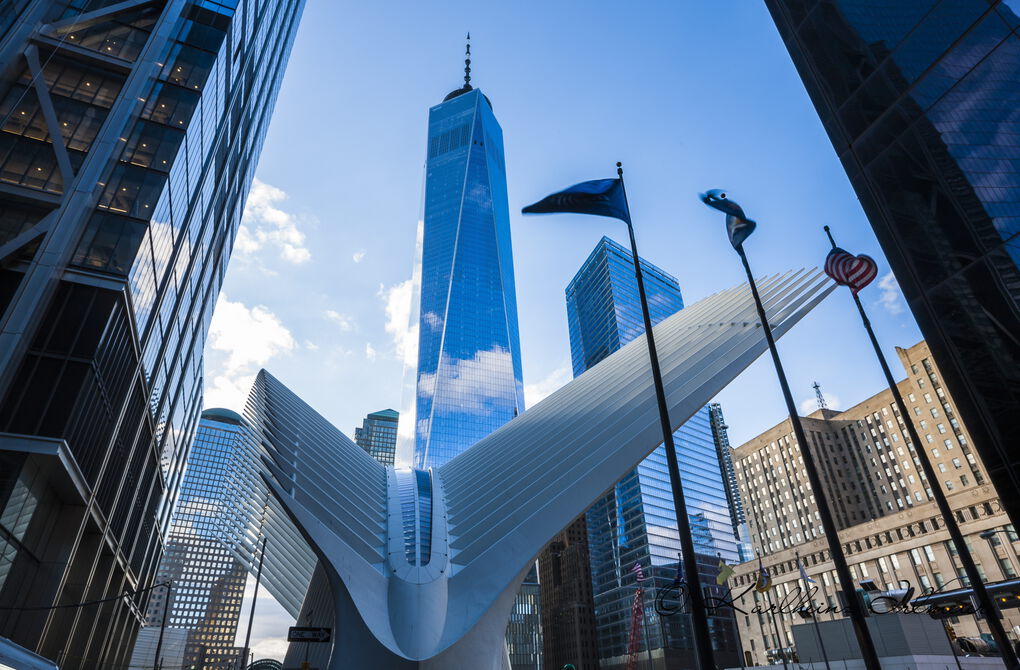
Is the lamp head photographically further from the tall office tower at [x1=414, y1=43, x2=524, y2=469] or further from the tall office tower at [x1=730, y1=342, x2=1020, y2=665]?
the tall office tower at [x1=414, y1=43, x2=524, y2=469]

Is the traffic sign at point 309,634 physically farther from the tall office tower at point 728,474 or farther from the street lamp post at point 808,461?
the tall office tower at point 728,474

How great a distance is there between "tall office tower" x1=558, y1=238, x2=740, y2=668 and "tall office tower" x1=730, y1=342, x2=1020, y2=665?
31.7ft

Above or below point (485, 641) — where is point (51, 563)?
above

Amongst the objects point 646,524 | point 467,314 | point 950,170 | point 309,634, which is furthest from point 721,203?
point 467,314

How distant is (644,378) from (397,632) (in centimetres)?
1443

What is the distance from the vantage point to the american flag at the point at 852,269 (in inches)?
668

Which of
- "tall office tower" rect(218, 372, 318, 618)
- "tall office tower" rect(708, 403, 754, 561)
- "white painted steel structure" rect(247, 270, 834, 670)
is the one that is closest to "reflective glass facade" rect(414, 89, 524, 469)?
"tall office tower" rect(708, 403, 754, 561)

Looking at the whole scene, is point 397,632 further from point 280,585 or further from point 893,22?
point 280,585

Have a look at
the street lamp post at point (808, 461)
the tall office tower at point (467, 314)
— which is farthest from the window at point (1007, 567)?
the tall office tower at point (467, 314)

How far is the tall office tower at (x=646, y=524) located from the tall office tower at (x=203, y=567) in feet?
331

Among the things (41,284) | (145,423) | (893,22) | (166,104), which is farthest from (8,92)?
(893,22)

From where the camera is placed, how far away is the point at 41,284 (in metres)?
19.1

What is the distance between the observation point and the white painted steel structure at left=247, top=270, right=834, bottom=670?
64.9 feet

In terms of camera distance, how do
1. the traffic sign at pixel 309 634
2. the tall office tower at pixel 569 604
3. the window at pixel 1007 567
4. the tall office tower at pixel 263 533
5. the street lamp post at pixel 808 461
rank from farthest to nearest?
the tall office tower at pixel 569 604 < the window at pixel 1007 567 < the tall office tower at pixel 263 533 < the traffic sign at pixel 309 634 < the street lamp post at pixel 808 461
